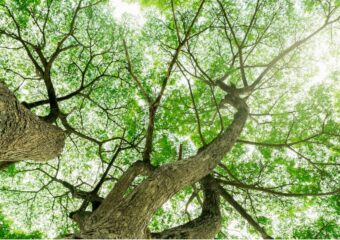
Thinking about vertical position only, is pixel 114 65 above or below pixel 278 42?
below

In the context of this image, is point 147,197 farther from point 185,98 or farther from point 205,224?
point 185,98

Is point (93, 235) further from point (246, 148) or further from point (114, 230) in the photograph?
point (246, 148)

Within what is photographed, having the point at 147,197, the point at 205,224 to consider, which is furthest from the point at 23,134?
the point at 205,224

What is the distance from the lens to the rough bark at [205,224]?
4295 mm

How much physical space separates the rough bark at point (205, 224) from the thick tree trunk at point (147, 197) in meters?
0.72

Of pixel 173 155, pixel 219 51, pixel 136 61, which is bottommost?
pixel 173 155

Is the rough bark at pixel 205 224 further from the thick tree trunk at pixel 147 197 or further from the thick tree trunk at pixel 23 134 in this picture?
the thick tree trunk at pixel 23 134

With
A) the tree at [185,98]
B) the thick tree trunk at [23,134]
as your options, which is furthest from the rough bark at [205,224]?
the thick tree trunk at [23,134]

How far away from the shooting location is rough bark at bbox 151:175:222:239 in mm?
4295

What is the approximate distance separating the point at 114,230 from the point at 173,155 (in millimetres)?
5083

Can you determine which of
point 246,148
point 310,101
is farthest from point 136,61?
point 310,101

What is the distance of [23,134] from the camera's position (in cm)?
504

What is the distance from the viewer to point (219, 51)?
29.1 ft

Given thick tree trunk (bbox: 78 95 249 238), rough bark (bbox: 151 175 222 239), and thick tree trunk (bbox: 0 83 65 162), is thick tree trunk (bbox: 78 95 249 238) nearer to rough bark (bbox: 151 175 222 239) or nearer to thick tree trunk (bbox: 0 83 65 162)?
rough bark (bbox: 151 175 222 239)
